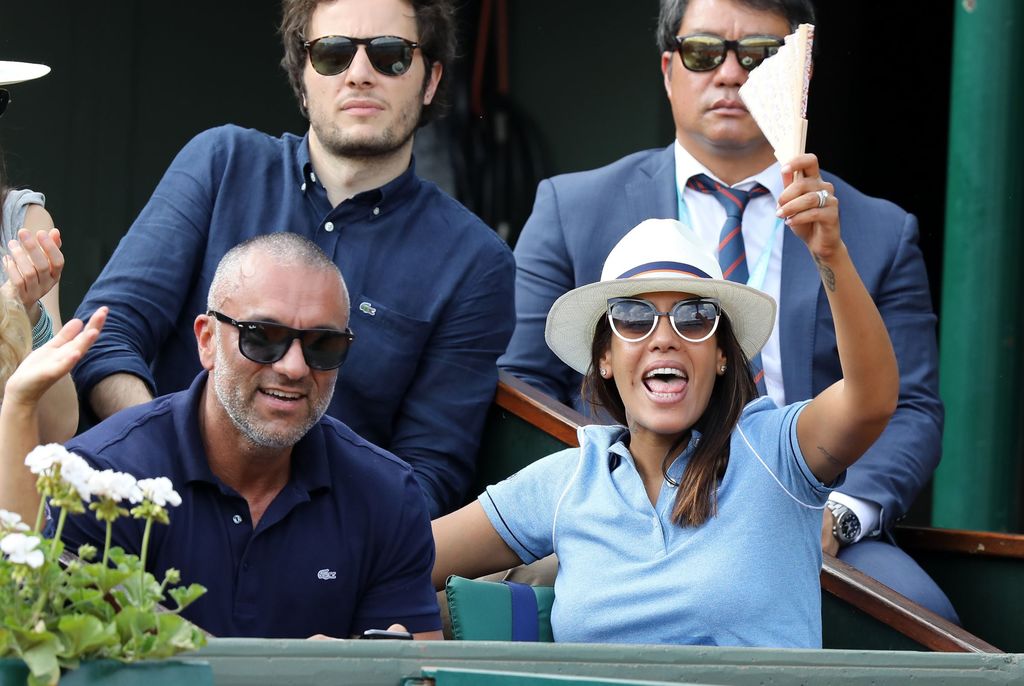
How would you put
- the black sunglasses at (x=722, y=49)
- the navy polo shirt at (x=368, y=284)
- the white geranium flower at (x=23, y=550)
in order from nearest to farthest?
the white geranium flower at (x=23, y=550) → the navy polo shirt at (x=368, y=284) → the black sunglasses at (x=722, y=49)

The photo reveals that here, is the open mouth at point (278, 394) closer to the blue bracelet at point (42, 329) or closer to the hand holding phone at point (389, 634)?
the hand holding phone at point (389, 634)

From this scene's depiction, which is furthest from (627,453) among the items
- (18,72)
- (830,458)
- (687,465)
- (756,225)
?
(18,72)

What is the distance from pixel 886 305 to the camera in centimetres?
363

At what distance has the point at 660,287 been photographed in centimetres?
276

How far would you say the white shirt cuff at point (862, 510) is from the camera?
11.1 feet

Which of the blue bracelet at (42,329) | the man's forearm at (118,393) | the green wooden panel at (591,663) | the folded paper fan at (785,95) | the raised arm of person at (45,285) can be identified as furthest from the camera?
the man's forearm at (118,393)

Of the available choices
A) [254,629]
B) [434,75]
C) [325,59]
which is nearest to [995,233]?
[434,75]

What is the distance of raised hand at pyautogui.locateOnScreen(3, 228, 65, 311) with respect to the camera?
2.67m

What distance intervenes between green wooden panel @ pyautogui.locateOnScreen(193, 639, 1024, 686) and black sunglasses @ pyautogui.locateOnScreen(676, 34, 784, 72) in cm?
180

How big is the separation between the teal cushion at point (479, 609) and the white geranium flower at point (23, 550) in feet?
3.54

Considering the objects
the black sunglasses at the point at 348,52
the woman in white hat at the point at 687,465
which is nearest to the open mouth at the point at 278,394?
the woman in white hat at the point at 687,465

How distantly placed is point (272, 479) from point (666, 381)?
659 millimetres

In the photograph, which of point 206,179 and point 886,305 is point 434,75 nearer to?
point 206,179

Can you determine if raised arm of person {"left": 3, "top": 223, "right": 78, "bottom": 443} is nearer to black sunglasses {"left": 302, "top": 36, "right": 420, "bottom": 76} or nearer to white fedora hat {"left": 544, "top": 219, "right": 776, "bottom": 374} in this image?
white fedora hat {"left": 544, "top": 219, "right": 776, "bottom": 374}
